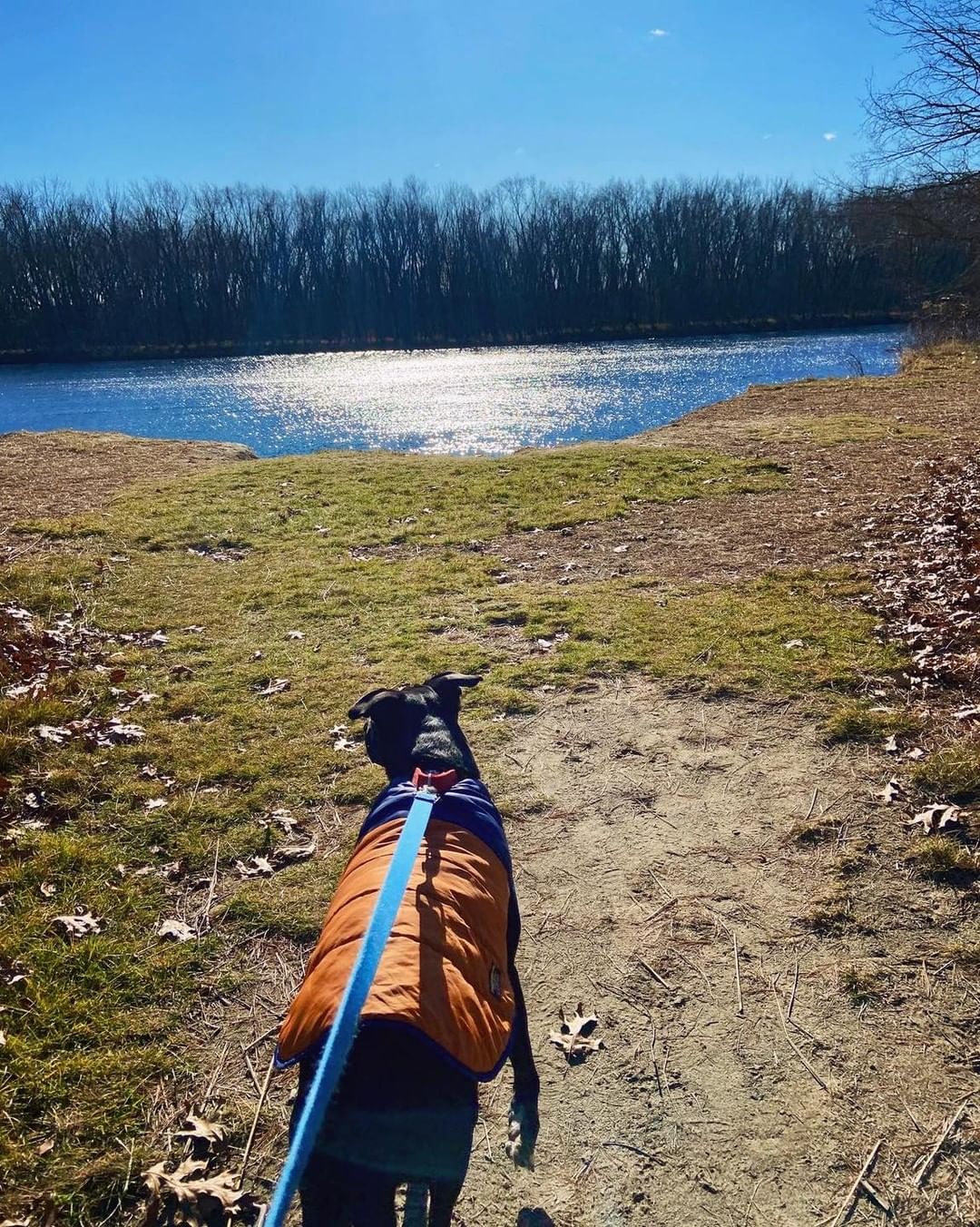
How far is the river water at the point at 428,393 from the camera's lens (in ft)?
70.8

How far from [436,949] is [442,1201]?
0.61 metres

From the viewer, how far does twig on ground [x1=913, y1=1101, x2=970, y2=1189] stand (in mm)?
2203

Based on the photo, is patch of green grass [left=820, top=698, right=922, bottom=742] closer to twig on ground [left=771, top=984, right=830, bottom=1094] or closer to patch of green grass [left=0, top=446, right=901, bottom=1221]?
patch of green grass [left=0, top=446, right=901, bottom=1221]

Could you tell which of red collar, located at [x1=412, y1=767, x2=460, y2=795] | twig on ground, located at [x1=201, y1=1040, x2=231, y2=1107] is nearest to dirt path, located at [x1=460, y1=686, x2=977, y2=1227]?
twig on ground, located at [x1=201, y1=1040, x2=231, y2=1107]

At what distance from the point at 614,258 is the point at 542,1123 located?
70.2 meters

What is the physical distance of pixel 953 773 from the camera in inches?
154

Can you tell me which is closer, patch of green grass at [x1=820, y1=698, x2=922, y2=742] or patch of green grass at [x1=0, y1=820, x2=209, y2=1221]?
patch of green grass at [x1=0, y1=820, x2=209, y2=1221]

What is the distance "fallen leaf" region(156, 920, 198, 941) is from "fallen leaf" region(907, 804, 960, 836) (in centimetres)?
329

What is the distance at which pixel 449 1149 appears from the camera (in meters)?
1.66

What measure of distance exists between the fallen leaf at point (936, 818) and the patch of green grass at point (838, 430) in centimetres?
1024

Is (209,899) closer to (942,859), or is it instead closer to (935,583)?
(942,859)

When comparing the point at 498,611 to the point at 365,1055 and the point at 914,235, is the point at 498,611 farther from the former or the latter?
the point at 914,235

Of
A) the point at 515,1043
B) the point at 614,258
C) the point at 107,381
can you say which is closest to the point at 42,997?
the point at 515,1043

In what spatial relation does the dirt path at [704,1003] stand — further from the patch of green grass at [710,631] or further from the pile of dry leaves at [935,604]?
the patch of green grass at [710,631]
